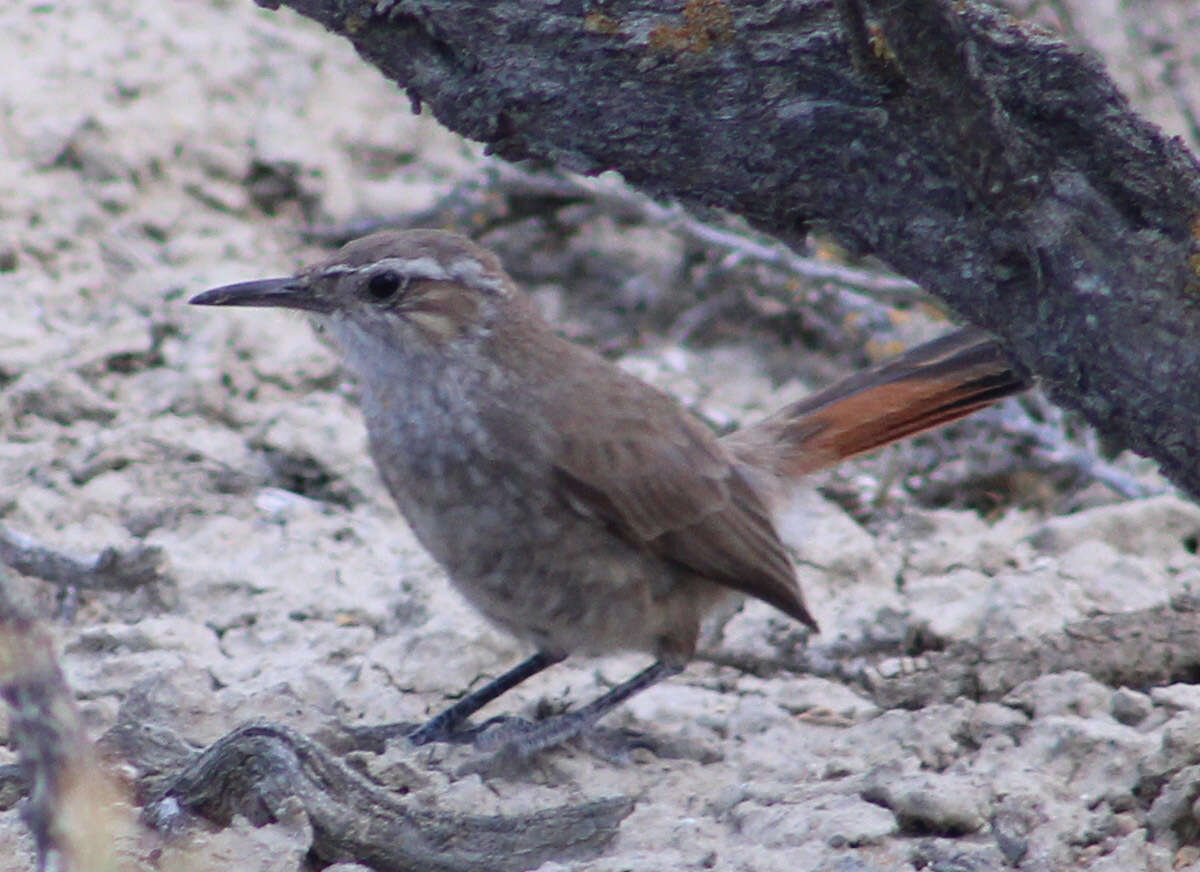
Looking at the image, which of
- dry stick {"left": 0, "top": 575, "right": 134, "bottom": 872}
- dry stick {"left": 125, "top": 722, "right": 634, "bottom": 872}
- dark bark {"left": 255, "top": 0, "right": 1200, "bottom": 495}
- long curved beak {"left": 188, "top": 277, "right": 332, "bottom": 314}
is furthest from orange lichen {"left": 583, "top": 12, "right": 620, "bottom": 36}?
dry stick {"left": 0, "top": 575, "right": 134, "bottom": 872}

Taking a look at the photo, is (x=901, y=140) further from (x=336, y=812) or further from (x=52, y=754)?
(x=52, y=754)

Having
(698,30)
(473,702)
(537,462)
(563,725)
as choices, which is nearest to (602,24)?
(698,30)

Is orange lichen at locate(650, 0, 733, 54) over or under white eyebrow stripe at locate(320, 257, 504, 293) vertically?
over

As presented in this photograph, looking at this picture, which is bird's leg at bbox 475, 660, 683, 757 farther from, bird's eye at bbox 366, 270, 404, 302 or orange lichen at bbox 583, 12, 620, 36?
orange lichen at bbox 583, 12, 620, 36

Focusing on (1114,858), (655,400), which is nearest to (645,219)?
(655,400)

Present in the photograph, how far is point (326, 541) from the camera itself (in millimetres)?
5484

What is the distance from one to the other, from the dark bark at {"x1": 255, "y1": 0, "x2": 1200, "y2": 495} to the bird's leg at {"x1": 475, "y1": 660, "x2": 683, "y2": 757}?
155cm

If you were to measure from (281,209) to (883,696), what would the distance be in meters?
3.45

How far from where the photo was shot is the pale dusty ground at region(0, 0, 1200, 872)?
163 inches

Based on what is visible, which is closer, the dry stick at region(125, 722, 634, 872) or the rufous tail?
the dry stick at region(125, 722, 634, 872)

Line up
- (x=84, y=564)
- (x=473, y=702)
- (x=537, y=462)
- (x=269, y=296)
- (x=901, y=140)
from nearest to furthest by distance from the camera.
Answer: (x=901, y=140)
(x=537, y=462)
(x=269, y=296)
(x=473, y=702)
(x=84, y=564)

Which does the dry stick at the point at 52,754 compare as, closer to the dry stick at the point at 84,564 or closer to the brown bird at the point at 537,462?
the brown bird at the point at 537,462

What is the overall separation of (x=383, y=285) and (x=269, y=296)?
0.31 metres

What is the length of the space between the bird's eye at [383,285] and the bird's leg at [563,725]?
120 cm
